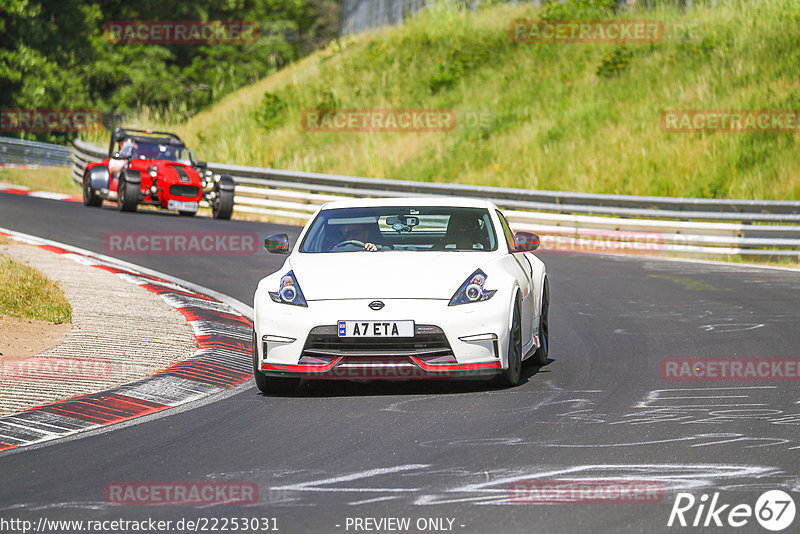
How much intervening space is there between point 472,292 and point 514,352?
54 cm

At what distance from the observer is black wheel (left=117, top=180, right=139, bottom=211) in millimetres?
23328

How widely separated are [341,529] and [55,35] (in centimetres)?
4059

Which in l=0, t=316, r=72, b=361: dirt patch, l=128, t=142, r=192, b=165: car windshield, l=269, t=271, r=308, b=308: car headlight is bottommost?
l=0, t=316, r=72, b=361: dirt patch

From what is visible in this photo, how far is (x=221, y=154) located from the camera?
111 ft

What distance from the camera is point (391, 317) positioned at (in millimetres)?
8219

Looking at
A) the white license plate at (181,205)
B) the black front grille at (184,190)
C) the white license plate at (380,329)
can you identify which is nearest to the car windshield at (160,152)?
the black front grille at (184,190)

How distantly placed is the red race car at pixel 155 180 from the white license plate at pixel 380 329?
1566 centimetres

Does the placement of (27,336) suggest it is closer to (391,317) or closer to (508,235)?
(391,317)

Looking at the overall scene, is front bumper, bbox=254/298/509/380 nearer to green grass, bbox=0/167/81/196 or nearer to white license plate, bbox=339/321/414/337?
white license plate, bbox=339/321/414/337

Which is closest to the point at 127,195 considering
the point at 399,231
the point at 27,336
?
the point at 27,336

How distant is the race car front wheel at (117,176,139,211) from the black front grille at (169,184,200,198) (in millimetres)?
662

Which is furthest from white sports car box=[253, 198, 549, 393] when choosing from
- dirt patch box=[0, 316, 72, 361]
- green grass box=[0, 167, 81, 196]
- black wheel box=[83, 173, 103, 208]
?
green grass box=[0, 167, 81, 196]

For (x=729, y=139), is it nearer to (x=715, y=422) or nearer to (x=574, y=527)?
(x=715, y=422)

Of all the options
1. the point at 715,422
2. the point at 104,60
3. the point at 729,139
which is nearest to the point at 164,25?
the point at 104,60
